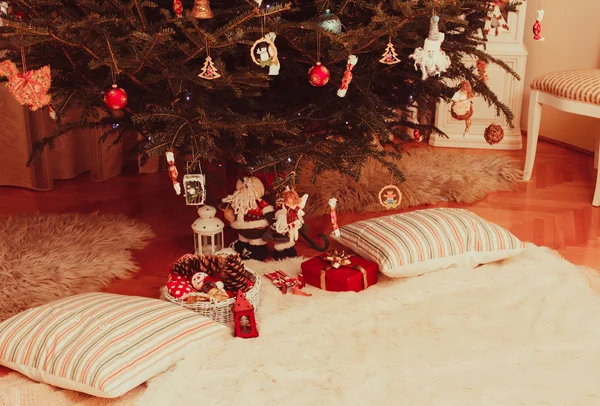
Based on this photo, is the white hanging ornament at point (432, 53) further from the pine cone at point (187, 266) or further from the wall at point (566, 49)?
the wall at point (566, 49)

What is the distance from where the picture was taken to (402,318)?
1738 mm

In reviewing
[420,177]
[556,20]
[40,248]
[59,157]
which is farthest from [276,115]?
[556,20]

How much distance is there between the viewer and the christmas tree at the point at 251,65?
61.9 inches

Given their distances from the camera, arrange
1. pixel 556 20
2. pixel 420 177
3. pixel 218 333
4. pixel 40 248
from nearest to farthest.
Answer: pixel 218 333
pixel 40 248
pixel 420 177
pixel 556 20

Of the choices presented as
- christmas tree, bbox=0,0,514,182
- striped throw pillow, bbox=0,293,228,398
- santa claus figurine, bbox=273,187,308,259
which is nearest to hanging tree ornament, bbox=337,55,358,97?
christmas tree, bbox=0,0,514,182

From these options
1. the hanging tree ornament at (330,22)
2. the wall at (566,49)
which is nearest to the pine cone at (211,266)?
the hanging tree ornament at (330,22)

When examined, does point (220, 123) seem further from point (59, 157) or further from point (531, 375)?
point (59, 157)

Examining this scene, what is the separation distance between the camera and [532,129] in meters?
2.90

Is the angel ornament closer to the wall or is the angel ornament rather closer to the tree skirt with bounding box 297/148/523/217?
the tree skirt with bounding box 297/148/523/217

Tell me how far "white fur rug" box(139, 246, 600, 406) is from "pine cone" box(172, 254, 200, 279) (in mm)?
211

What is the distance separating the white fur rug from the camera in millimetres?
1420

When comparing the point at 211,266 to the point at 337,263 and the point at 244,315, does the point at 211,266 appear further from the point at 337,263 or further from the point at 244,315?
the point at 337,263

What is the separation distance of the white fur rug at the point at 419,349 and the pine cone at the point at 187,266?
0.21 m

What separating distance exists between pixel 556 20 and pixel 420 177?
139cm
